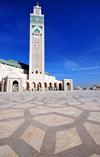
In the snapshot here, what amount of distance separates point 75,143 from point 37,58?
1400 inches

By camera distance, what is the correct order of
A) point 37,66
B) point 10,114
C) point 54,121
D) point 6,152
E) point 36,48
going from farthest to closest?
point 36,48, point 37,66, point 10,114, point 54,121, point 6,152

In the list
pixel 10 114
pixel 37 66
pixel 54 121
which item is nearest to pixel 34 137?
pixel 54 121

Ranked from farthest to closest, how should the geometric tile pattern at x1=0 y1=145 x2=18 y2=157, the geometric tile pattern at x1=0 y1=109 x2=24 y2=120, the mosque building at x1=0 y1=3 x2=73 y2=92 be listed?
the mosque building at x1=0 y1=3 x2=73 y2=92
the geometric tile pattern at x1=0 y1=109 x2=24 y2=120
the geometric tile pattern at x1=0 y1=145 x2=18 y2=157

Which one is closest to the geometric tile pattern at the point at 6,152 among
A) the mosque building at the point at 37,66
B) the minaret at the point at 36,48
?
the mosque building at the point at 37,66

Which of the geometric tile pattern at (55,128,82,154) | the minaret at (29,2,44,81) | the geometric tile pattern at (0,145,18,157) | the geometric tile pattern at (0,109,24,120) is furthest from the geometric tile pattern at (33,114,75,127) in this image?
the minaret at (29,2,44,81)

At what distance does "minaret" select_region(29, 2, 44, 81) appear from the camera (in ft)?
111

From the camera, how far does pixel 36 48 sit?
1388 inches

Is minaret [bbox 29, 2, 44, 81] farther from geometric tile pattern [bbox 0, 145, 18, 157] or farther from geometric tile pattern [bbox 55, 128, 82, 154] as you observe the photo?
geometric tile pattern [bbox 0, 145, 18, 157]

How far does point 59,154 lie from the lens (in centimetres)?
109

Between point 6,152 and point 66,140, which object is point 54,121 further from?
point 6,152

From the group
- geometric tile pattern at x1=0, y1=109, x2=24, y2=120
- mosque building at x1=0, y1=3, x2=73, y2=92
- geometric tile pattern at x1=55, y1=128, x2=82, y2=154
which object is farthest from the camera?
mosque building at x1=0, y1=3, x2=73, y2=92

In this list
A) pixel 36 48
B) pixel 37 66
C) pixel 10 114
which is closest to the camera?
pixel 10 114

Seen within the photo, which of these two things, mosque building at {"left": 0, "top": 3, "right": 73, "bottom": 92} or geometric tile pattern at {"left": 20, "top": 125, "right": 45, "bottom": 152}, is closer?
geometric tile pattern at {"left": 20, "top": 125, "right": 45, "bottom": 152}

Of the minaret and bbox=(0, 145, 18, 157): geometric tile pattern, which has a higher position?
the minaret
